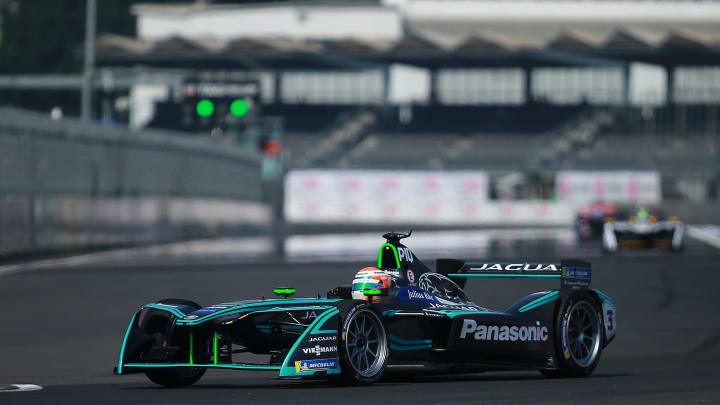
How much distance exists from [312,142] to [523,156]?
36.2ft

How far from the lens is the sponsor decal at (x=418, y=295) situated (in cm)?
948

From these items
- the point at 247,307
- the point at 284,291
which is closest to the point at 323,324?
the point at 247,307

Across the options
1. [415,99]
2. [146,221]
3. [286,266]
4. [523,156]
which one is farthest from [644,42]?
[286,266]

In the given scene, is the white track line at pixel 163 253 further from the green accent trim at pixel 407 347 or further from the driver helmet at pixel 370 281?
the green accent trim at pixel 407 347

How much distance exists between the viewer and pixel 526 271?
10508mm

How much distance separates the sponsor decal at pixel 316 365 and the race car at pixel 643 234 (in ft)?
73.4

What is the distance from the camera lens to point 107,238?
100ft

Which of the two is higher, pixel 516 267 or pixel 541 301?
pixel 516 267

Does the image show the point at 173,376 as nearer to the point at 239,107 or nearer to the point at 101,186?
the point at 101,186

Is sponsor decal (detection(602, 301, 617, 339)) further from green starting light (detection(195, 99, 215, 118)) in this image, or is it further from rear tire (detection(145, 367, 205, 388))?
green starting light (detection(195, 99, 215, 118))

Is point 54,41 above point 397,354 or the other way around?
above

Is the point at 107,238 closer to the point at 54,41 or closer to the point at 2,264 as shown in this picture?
the point at 2,264

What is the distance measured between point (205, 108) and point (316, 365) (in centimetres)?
3755

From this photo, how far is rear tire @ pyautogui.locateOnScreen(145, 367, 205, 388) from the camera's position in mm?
9047
